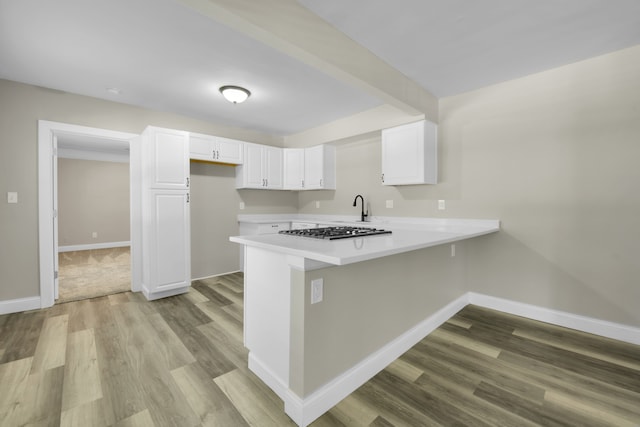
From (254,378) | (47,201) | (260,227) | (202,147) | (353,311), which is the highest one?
(202,147)

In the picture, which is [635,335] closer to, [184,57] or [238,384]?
[238,384]

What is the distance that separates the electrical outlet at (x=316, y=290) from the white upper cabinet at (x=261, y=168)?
3225 millimetres

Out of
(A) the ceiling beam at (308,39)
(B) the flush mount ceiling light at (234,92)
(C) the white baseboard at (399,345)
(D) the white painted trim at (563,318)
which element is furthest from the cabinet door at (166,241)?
(D) the white painted trim at (563,318)

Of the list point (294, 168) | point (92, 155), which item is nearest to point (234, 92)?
point (294, 168)

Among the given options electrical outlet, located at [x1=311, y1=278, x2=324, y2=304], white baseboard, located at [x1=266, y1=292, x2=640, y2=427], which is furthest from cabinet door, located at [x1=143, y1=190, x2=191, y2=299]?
electrical outlet, located at [x1=311, y1=278, x2=324, y2=304]

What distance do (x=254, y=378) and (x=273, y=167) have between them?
348 cm

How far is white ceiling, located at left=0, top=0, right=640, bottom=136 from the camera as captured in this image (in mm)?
Answer: 1848

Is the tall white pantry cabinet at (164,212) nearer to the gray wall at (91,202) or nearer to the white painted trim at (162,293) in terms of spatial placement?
the white painted trim at (162,293)

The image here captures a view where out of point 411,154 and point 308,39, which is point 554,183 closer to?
point 411,154

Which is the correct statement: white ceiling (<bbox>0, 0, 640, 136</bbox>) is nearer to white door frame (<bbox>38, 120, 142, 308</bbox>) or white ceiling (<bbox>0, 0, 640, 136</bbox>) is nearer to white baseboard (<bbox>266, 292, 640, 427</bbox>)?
white door frame (<bbox>38, 120, 142, 308</bbox>)

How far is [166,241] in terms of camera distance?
339cm

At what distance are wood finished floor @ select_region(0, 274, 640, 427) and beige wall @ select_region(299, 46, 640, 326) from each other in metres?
0.42

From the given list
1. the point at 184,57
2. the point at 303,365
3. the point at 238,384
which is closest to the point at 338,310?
the point at 303,365

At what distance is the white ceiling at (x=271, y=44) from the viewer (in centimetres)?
185
